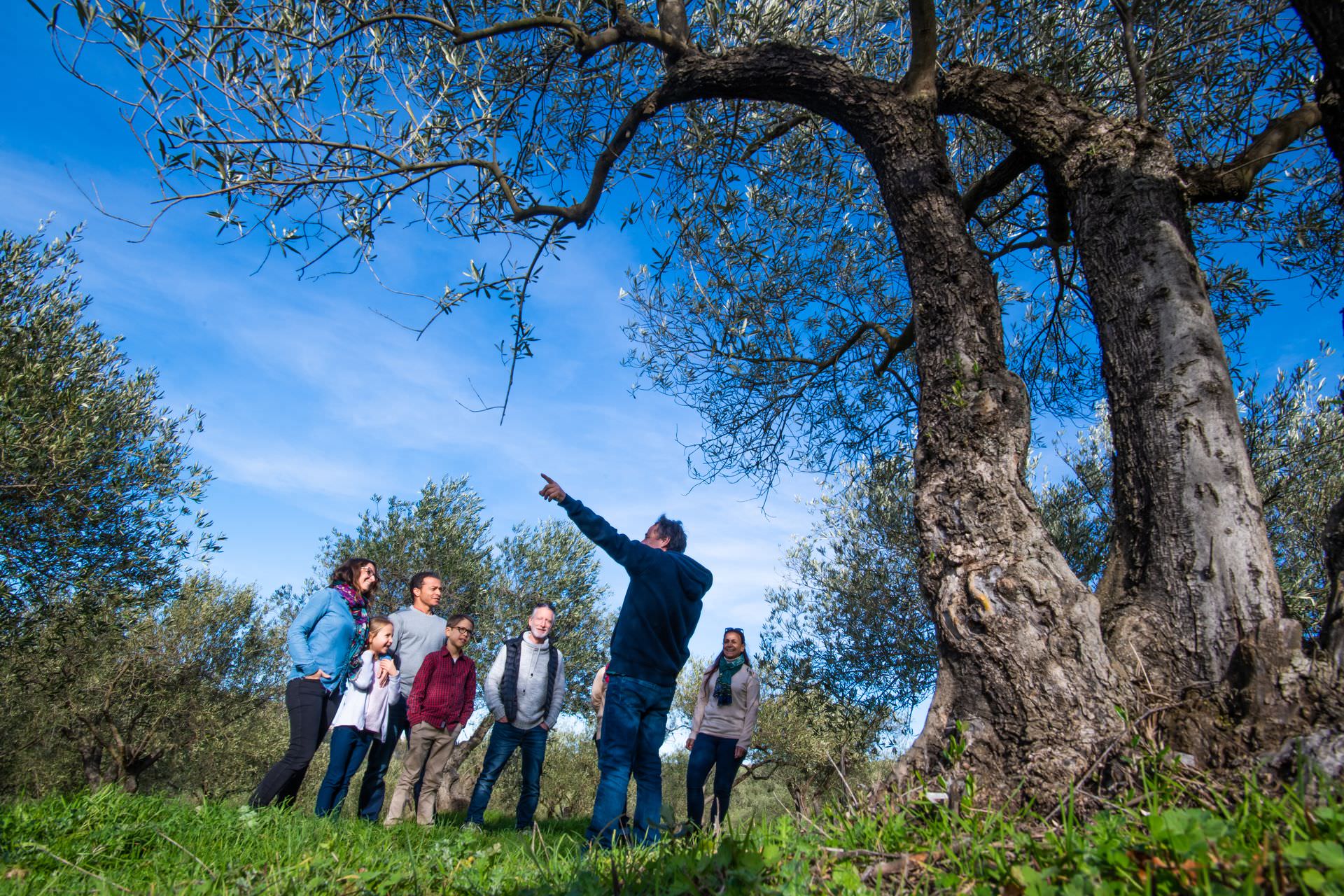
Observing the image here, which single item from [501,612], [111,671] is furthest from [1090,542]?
[111,671]

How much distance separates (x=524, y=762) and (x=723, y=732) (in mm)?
1975

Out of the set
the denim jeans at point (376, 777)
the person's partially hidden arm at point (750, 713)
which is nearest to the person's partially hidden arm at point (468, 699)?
the denim jeans at point (376, 777)

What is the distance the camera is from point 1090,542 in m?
11.7

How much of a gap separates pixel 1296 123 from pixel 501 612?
52.4ft

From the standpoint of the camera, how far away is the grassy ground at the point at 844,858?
1.53 m

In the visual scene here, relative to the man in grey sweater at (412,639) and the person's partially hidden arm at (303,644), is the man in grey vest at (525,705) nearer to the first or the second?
the man in grey sweater at (412,639)

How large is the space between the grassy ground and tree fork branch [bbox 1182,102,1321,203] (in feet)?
10.3

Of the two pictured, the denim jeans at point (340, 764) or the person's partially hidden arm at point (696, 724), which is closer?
the denim jeans at point (340, 764)

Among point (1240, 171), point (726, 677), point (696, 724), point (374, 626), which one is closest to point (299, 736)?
point (374, 626)

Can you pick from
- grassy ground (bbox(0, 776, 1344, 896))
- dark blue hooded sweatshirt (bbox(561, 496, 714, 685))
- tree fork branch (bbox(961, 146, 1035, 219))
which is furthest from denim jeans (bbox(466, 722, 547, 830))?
tree fork branch (bbox(961, 146, 1035, 219))

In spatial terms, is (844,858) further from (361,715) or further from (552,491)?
(361,715)

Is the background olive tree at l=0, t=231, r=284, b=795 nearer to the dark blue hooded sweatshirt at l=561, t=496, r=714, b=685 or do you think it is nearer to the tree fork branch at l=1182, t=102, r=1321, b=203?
the dark blue hooded sweatshirt at l=561, t=496, r=714, b=685

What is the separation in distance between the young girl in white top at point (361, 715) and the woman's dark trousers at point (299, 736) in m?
0.12

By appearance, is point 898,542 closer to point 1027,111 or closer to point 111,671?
point 1027,111
